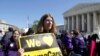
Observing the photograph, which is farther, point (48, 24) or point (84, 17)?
point (84, 17)

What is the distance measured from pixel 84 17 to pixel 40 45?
96.8m

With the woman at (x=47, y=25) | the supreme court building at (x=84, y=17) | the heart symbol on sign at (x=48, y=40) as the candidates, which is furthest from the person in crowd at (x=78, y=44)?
the supreme court building at (x=84, y=17)

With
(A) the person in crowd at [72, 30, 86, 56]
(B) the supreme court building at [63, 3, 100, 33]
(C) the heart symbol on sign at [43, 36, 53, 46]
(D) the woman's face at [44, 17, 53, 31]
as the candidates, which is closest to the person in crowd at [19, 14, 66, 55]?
(D) the woman's face at [44, 17, 53, 31]

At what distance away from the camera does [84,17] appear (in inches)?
3999

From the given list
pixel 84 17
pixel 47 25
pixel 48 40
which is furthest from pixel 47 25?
pixel 84 17

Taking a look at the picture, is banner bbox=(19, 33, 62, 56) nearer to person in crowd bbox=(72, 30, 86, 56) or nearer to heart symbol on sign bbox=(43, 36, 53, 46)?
heart symbol on sign bbox=(43, 36, 53, 46)

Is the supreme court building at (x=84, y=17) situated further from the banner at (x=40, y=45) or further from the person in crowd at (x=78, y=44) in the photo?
the banner at (x=40, y=45)

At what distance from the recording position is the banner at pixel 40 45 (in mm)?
5168

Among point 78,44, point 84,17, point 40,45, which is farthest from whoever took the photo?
point 84,17

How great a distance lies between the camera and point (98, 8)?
9556 cm

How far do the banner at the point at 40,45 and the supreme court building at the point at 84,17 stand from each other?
86.2 metres

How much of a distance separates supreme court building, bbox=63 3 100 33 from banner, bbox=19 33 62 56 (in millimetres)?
86212

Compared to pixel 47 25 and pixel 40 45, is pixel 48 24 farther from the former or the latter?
pixel 40 45

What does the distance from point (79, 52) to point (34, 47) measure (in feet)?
29.4
